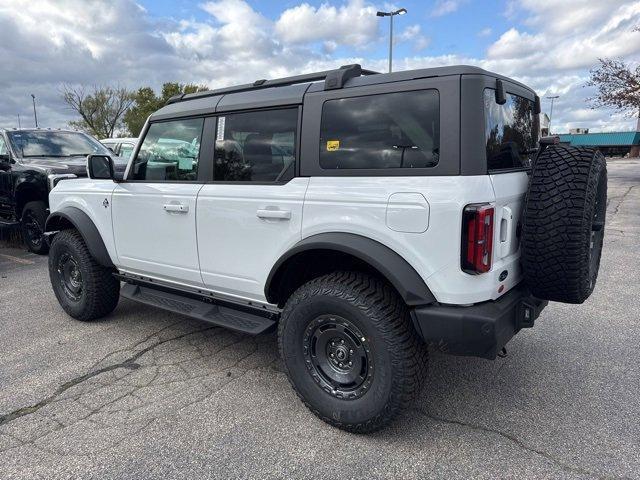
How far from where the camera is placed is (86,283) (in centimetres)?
427

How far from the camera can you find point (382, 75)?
2.65 meters

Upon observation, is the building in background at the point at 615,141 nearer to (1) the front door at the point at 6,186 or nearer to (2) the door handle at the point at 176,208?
(1) the front door at the point at 6,186

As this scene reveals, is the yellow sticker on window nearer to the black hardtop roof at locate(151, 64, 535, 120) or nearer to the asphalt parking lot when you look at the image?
the black hardtop roof at locate(151, 64, 535, 120)

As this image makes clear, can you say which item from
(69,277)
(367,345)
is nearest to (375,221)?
(367,345)

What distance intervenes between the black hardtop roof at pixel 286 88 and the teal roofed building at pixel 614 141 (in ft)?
157

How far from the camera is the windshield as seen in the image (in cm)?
771

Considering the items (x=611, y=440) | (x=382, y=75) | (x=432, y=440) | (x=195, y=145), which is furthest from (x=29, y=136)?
(x=611, y=440)

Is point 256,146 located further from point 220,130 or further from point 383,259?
point 383,259

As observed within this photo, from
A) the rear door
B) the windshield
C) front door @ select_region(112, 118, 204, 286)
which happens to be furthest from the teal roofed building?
the rear door

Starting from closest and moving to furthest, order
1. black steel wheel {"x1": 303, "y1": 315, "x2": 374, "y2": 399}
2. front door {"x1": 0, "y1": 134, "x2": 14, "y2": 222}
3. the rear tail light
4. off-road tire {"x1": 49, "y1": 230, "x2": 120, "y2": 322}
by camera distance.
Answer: the rear tail light
black steel wheel {"x1": 303, "y1": 315, "x2": 374, "y2": 399}
off-road tire {"x1": 49, "y1": 230, "x2": 120, "y2": 322}
front door {"x1": 0, "y1": 134, "x2": 14, "y2": 222}

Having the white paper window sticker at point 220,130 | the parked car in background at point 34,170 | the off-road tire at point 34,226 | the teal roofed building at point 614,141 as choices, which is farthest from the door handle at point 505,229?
the teal roofed building at point 614,141

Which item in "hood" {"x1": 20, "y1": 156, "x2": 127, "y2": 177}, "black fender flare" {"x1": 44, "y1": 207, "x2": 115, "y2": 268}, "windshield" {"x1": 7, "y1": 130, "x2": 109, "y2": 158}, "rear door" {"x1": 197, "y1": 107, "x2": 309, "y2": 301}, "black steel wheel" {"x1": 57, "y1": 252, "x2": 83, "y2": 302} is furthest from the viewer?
"windshield" {"x1": 7, "y1": 130, "x2": 109, "y2": 158}

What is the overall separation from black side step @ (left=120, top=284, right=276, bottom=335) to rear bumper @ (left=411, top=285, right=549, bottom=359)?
113cm

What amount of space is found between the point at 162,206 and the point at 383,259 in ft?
6.30
